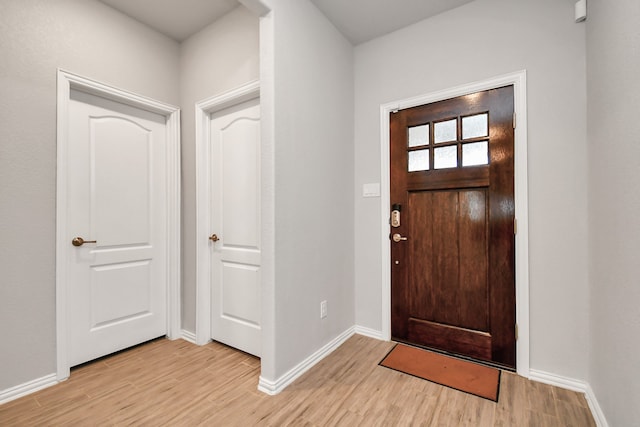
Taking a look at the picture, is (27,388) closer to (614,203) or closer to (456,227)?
(456,227)

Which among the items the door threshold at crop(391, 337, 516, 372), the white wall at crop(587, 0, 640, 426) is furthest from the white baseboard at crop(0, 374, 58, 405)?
the white wall at crop(587, 0, 640, 426)

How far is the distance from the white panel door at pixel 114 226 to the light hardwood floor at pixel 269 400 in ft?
1.11

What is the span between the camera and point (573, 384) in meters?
1.76

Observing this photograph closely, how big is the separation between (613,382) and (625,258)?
623 millimetres

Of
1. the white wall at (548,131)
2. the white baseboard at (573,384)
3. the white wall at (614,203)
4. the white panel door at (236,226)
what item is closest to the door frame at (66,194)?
the white panel door at (236,226)

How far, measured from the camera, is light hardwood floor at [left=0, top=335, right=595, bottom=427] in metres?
1.53

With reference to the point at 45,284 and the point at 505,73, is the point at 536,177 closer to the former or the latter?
the point at 505,73

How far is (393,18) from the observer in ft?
7.55

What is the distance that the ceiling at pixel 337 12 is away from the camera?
215 cm

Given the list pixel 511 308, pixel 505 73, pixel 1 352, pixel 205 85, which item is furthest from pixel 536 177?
pixel 1 352

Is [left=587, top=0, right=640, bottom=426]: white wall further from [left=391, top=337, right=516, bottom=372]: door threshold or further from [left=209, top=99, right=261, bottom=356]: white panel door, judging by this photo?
[left=209, top=99, right=261, bottom=356]: white panel door

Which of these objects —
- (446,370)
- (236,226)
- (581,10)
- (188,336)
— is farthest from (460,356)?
(581,10)

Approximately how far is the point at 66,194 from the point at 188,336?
1488 millimetres

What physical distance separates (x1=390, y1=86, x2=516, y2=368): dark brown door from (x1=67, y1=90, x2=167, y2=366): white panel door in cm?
211
